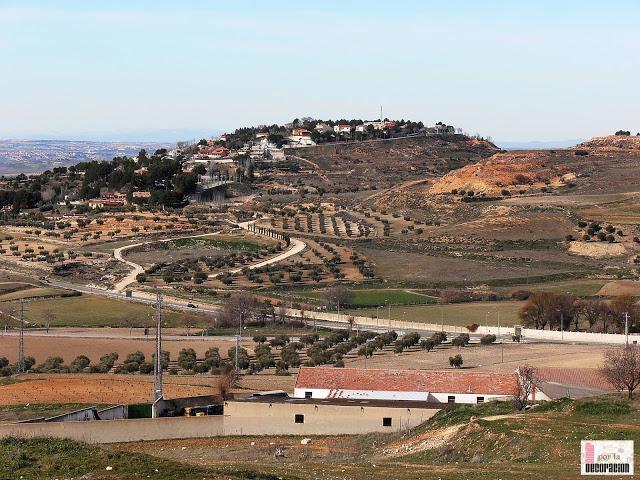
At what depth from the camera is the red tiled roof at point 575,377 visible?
47.2 m

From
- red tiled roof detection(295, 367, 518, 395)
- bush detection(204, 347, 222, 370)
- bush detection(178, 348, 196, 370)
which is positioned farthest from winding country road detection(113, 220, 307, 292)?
red tiled roof detection(295, 367, 518, 395)

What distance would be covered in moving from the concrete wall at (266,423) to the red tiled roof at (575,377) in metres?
9.70

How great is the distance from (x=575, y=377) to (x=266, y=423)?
14862 mm

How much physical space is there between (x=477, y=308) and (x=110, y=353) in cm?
2524

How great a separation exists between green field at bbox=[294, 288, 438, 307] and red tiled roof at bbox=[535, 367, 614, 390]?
27.5 meters

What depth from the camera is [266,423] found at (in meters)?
40.1

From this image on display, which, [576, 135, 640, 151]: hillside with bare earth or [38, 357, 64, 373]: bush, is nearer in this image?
[38, 357, 64, 373]: bush

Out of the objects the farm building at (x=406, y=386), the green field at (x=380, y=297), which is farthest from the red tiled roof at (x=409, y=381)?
the green field at (x=380, y=297)

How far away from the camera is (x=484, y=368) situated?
176 feet

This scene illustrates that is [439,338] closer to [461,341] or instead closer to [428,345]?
[461,341]

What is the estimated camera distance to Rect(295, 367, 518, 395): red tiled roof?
142 feet

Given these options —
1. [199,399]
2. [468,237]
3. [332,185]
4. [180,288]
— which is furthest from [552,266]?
[332,185]

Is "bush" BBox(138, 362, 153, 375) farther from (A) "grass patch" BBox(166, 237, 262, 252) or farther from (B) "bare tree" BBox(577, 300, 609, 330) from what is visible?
(A) "grass patch" BBox(166, 237, 262, 252)

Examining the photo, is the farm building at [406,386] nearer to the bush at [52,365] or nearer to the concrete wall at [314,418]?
the concrete wall at [314,418]
